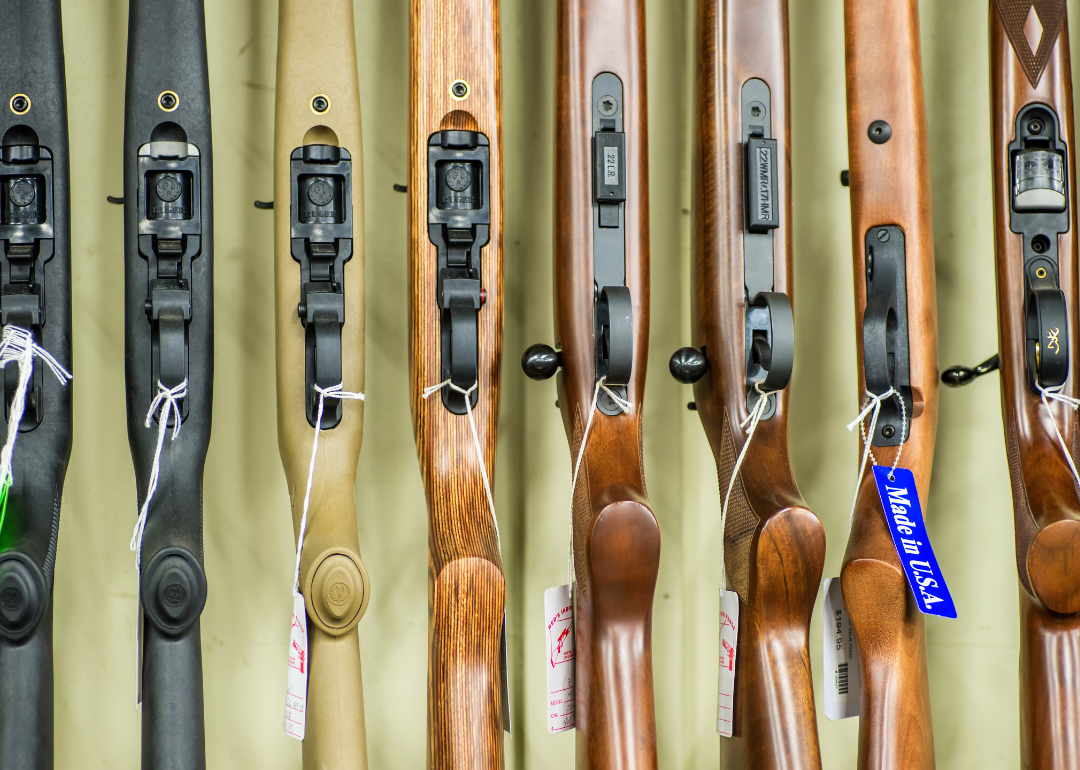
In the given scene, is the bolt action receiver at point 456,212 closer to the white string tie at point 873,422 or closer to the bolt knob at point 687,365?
the bolt knob at point 687,365

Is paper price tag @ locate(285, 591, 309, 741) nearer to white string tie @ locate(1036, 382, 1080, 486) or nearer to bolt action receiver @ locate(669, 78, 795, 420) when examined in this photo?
bolt action receiver @ locate(669, 78, 795, 420)

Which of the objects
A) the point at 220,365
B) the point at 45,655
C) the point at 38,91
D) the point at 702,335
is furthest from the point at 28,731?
the point at 702,335

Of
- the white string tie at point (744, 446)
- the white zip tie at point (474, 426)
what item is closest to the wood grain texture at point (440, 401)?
the white zip tie at point (474, 426)

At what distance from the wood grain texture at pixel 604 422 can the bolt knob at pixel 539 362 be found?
3 cm

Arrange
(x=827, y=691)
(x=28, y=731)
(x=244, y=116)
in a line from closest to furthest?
(x=28, y=731) → (x=827, y=691) → (x=244, y=116)

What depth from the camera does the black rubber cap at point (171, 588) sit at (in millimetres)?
836

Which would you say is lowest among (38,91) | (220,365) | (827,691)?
(827,691)

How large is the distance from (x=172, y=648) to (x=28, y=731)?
0.14 meters

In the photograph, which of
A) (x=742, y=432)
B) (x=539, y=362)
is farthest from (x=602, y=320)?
(x=742, y=432)

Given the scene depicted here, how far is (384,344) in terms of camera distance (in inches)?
44.9

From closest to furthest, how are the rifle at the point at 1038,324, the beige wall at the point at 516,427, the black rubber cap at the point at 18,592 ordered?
the black rubber cap at the point at 18,592, the rifle at the point at 1038,324, the beige wall at the point at 516,427

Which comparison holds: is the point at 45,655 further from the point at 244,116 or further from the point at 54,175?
the point at 244,116

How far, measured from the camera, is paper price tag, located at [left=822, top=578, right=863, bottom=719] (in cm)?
96

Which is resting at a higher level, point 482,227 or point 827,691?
point 482,227
